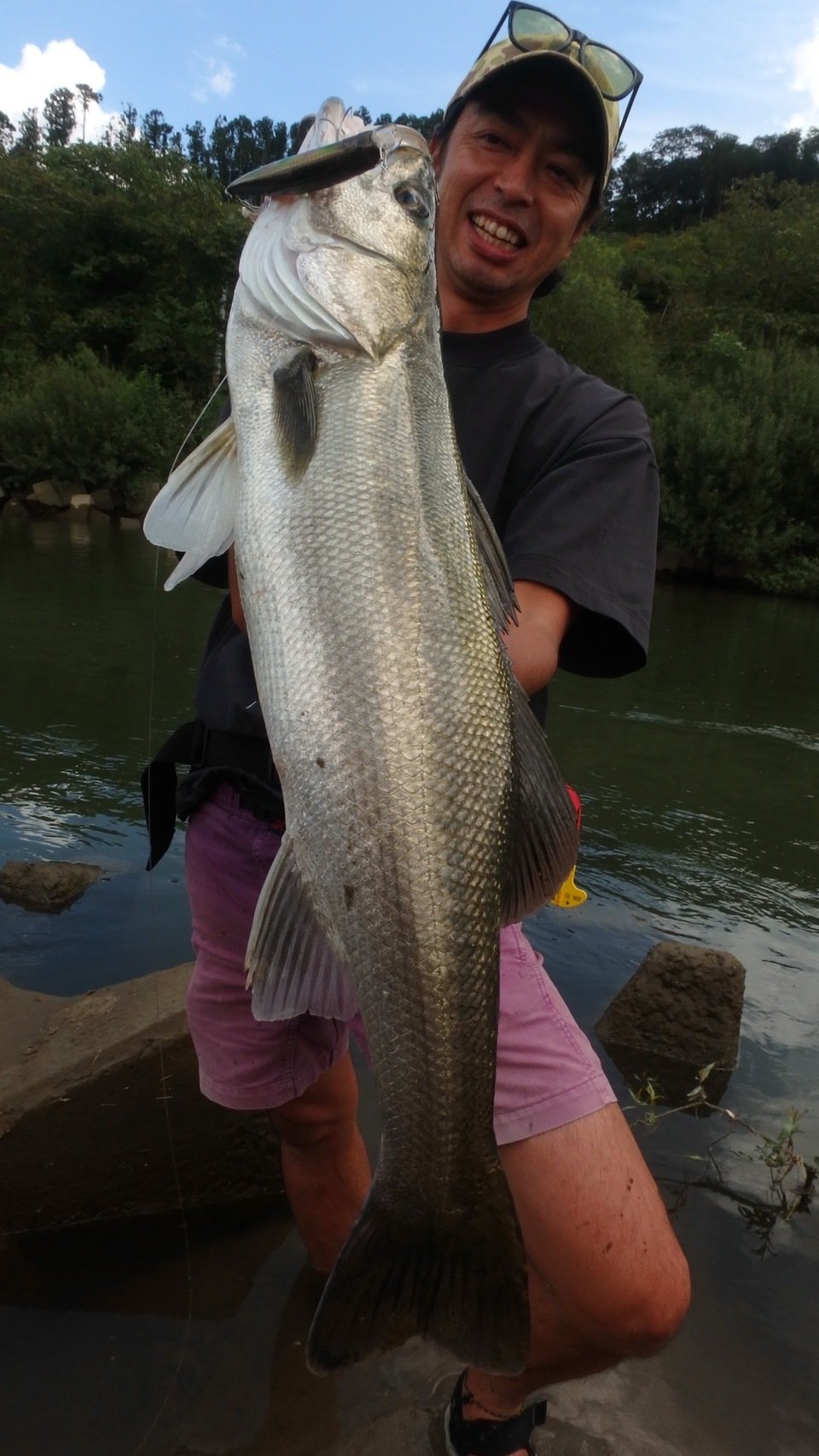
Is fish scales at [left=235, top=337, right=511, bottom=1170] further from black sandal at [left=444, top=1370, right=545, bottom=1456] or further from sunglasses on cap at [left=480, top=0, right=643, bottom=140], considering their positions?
sunglasses on cap at [left=480, top=0, right=643, bottom=140]

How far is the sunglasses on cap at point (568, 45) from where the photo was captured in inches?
95.7

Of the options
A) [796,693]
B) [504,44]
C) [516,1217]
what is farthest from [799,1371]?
[796,693]

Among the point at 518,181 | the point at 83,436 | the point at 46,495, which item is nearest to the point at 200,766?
the point at 518,181

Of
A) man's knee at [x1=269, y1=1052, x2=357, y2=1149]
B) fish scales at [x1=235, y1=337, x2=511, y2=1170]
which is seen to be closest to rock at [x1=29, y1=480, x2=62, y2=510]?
man's knee at [x1=269, y1=1052, x2=357, y2=1149]

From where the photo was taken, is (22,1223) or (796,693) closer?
(22,1223)

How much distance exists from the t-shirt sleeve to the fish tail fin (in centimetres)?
110

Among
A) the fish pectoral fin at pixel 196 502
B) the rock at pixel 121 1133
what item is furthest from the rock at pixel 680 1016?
the fish pectoral fin at pixel 196 502

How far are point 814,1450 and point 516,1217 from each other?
4.50 ft

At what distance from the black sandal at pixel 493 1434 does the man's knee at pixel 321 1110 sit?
2.22 ft

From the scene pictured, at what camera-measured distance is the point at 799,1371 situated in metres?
2.70

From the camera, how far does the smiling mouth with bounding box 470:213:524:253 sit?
2.40 m

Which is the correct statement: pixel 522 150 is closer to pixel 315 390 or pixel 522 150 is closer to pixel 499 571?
pixel 315 390

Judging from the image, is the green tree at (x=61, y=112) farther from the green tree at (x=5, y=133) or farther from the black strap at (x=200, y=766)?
the black strap at (x=200, y=766)

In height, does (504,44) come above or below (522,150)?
above
